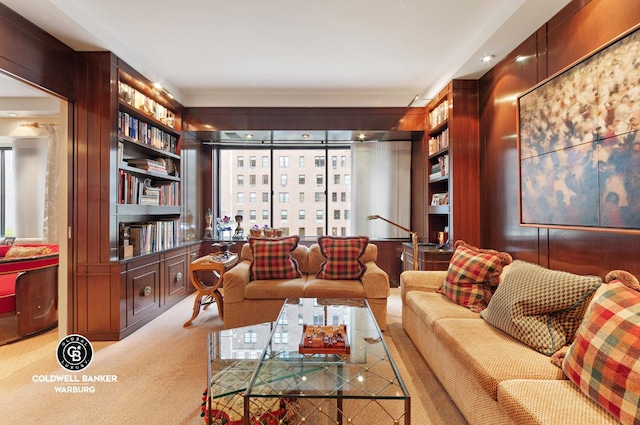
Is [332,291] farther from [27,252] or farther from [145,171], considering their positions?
[27,252]

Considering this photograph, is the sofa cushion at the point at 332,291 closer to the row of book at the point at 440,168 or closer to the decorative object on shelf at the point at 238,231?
the row of book at the point at 440,168

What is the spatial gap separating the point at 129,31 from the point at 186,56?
56cm

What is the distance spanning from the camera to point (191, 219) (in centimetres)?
460

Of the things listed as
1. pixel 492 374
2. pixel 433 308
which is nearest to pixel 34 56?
pixel 433 308

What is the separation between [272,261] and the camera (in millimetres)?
3291

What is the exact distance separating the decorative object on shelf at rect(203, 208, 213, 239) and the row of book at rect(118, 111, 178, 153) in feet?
3.89

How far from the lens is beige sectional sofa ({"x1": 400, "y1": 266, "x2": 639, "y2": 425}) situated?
1195mm

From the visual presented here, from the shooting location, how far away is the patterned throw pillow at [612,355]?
1.10 metres

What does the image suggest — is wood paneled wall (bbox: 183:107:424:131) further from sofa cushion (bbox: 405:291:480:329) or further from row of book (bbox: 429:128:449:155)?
sofa cushion (bbox: 405:291:480:329)

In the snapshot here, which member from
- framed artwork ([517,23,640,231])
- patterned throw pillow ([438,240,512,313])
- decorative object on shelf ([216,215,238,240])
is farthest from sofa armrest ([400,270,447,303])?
decorative object on shelf ([216,215,238,240])

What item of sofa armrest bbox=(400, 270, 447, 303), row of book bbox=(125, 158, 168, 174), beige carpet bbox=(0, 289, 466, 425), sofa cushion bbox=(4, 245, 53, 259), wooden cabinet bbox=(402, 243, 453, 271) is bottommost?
beige carpet bbox=(0, 289, 466, 425)

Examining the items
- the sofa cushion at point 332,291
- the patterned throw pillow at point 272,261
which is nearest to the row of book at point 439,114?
the sofa cushion at point 332,291

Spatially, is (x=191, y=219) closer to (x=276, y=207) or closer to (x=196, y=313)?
(x=276, y=207)

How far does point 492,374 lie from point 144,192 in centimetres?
353
